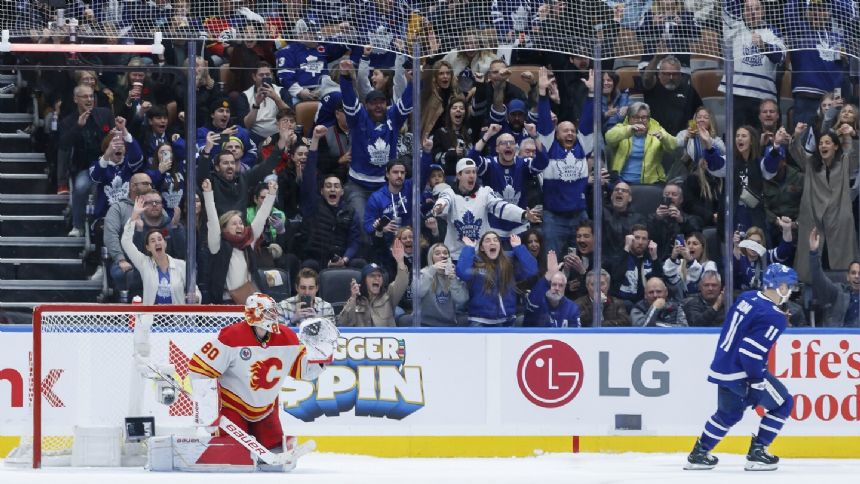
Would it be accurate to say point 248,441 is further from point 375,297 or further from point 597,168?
point 597,168

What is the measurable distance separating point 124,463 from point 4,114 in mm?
2992

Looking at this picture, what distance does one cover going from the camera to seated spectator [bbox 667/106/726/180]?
1076 centimetres

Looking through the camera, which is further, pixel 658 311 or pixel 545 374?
pixel 658 311

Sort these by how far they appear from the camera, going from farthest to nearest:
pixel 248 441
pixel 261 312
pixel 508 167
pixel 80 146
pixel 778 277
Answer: pixel 508 167
pixel 80 146
pixel 778 277
pixel 248 441
pixel 261 312

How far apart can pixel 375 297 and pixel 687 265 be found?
84.7 inches

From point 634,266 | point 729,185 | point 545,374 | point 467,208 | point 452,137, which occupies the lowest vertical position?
point 545,374

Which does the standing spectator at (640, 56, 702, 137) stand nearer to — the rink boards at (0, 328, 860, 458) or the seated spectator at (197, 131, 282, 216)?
the rink boards at (0, 328, 860, 458)

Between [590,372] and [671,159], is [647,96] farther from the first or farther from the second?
[590,372]

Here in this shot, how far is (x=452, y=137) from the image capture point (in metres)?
10.9

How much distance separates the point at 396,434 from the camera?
9.86m

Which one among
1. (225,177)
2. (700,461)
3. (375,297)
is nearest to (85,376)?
(225,177)

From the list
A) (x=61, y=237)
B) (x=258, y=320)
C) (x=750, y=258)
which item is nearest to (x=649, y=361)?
(x=750, y=258)

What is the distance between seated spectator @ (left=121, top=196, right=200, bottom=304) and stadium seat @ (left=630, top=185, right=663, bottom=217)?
303cm

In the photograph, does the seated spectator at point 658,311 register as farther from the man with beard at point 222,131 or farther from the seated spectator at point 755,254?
the man with beard at point 222,131
